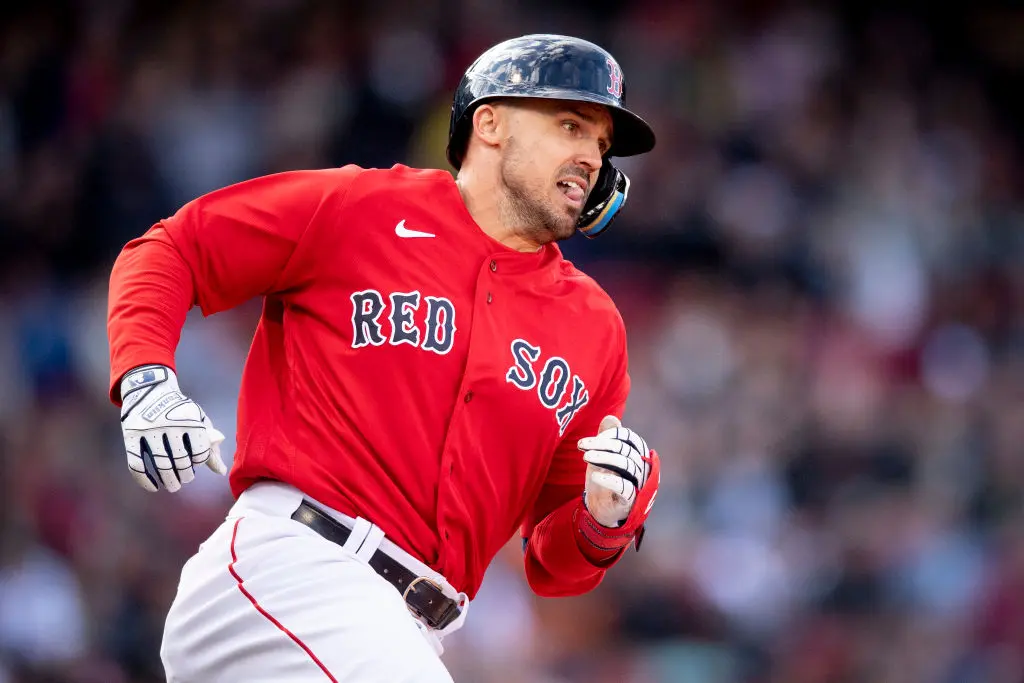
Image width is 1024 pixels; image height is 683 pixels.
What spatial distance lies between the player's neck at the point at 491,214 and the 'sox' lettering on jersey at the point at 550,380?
31cm

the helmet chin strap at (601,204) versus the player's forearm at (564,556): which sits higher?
the helmet chin strap at (601,204)

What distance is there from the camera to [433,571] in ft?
10.4

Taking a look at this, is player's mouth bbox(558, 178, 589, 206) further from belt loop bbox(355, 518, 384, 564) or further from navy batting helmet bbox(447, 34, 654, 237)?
belt loop bbox(355, 518, 384, 564)

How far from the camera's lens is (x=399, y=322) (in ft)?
10.5

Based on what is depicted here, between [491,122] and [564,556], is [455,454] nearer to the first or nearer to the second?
[564,556]

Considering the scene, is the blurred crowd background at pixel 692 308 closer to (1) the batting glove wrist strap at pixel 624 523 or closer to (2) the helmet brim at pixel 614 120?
(1) the batting glove wrist strap at pixel 624 523

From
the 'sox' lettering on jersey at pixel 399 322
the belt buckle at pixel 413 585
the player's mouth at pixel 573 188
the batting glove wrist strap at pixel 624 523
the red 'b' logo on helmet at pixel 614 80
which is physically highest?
the red 'b' logo on helmet at pixel 614 80

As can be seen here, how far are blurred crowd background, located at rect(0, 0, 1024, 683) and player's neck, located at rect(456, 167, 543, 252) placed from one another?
367cm

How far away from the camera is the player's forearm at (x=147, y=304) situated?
2.88 m

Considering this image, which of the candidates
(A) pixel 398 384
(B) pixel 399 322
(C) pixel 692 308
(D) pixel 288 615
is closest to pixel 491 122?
(B) pixel 399 322

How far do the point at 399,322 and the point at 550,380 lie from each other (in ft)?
1.40

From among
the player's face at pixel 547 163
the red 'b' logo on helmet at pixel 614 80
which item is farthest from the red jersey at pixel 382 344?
the red 'b' logo on helmet at pixel 614 80

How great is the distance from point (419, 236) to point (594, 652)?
424 cm

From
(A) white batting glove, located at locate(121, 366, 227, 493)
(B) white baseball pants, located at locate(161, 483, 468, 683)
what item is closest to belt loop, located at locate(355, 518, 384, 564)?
(B) white baseball pants, located at locate(161, 483, 468, 683)
